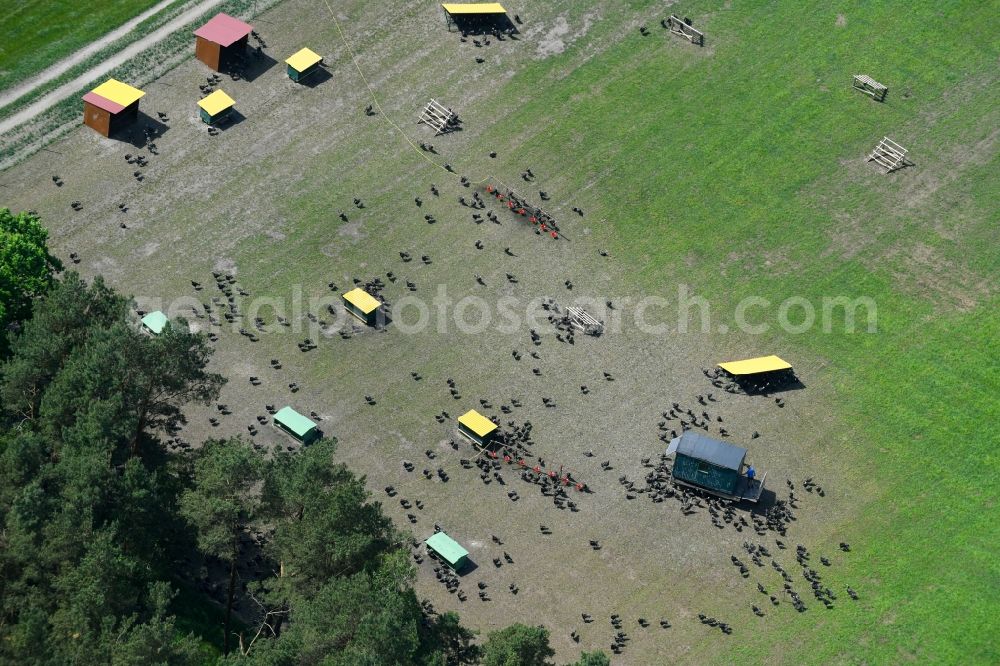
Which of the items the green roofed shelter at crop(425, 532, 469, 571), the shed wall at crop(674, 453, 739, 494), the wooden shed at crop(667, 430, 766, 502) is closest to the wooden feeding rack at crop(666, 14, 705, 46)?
the wooden shed at crop(667, 430, 766, 502)

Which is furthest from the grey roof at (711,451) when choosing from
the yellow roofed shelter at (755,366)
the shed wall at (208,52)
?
the shed wall at (208,52)

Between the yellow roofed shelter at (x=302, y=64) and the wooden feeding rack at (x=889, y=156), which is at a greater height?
the yellow roofed shelter at (x=302, y=64)

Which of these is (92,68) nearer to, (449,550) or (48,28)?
(48,28)

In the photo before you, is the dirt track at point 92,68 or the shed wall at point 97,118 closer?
the shed wall at point 97,118

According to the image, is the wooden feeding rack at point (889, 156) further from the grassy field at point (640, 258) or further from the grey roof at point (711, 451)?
the grey roof at point (711, 451)

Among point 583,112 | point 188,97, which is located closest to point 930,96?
point 583,112

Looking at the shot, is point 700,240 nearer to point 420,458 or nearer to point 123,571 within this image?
point 420,458

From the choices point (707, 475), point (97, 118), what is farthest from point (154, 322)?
point (707, 475)

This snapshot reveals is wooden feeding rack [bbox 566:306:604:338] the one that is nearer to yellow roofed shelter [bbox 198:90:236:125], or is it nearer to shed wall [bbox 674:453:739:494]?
shed wall [bbox 674:453:739:494]
